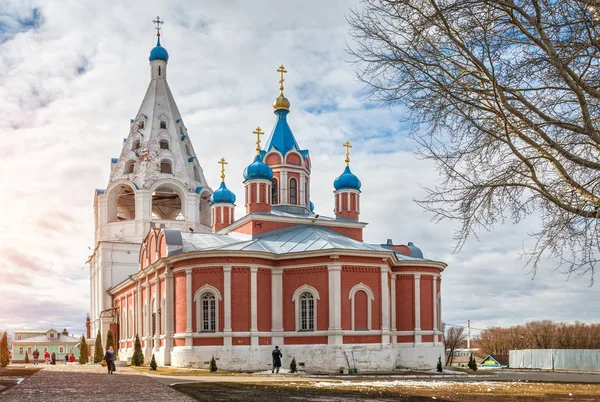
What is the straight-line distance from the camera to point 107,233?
152 feet

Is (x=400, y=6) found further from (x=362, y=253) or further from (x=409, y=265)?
(x=409, y=265)

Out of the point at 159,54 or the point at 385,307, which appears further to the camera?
the point at 159,54

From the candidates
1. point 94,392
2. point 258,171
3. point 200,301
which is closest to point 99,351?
point 200,301

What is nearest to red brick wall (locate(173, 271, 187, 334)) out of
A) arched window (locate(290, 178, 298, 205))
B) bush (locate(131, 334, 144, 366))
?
bush (locate(131, 334, 144, 366))

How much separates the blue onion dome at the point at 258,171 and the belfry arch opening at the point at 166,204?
43.5 feet

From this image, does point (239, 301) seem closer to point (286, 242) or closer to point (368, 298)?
point (286, 242)

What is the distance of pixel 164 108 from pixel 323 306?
77.0 feet

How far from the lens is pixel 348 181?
35.5 meters

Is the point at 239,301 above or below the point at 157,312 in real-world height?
above

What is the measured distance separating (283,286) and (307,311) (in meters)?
1.46

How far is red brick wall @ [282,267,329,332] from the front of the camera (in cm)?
2875

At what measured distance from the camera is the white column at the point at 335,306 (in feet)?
92.5

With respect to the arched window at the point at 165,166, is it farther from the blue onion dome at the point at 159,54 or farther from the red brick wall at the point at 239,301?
the red brick wall at the point at 239,301

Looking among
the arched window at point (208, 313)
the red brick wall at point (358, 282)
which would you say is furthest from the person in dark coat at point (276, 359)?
the arched window at point (208, 313)
